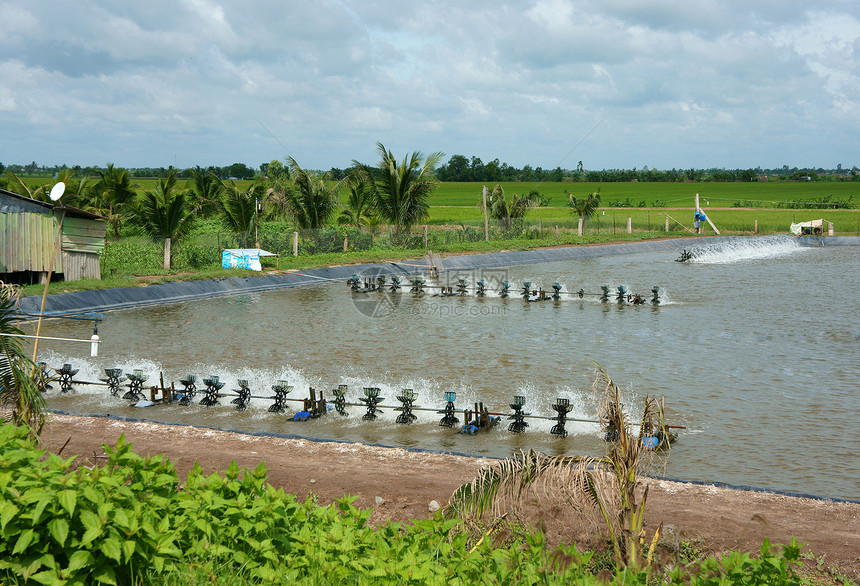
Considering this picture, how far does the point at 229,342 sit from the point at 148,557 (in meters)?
16.5

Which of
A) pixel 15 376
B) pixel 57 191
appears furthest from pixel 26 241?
pixel 15 376

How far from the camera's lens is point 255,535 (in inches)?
196

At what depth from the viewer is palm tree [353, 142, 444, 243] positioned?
41.6 metres

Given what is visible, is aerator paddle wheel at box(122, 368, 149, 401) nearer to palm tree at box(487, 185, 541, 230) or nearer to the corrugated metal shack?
the corrugated metal shack

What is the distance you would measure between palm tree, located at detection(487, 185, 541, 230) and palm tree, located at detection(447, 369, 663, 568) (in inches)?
1715

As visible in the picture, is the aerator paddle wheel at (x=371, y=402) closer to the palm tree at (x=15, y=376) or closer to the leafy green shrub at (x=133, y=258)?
the palm tree at (x=15, y=376)

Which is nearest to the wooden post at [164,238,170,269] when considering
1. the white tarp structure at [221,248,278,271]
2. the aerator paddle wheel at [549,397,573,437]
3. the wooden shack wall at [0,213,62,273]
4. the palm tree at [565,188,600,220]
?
the white tarp structure at [221,248,278,271]

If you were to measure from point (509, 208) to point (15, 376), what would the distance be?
45.7 meters

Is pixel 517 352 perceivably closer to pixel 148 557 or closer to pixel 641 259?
pixel 148 557

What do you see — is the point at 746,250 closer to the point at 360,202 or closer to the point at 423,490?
the point at 360,202

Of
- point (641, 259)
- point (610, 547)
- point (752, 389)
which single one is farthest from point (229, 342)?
point (641, 259)

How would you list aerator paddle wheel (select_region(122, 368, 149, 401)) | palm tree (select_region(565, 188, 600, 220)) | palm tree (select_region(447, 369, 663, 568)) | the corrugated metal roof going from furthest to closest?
palm tree (select_region(565, 188, 600, 220))
the corrugated metal roof
aerator paddle wheel (select_region(122, 368, 149, 401))
palm tree (select_region(447, 369, 663, 568))

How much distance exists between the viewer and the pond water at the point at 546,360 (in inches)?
481

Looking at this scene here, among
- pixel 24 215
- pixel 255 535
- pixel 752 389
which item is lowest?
pixel 752 389
